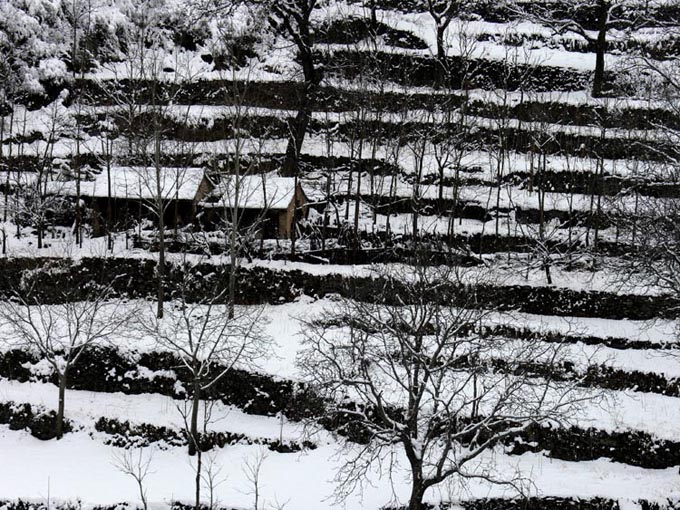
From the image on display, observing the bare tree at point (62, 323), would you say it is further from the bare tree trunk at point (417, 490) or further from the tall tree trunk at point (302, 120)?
the tall tree trunk at point (302, 120)

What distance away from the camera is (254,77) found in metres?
41.6

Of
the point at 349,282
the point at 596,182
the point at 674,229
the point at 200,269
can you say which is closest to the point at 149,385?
the point at 200,269

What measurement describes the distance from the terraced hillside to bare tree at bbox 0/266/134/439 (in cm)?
17

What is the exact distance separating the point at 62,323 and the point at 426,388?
1491cm

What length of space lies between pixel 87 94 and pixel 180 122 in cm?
638

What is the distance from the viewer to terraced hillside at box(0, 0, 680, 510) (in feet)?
58.8

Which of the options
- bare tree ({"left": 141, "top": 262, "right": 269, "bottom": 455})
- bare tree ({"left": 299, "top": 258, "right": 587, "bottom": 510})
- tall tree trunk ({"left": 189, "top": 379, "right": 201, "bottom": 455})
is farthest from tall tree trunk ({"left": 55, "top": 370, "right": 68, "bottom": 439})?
bare tree ({"left": 299, "top": 258, "right": 587, "bottom": 510})

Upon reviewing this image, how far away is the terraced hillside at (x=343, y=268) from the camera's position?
1792 cm

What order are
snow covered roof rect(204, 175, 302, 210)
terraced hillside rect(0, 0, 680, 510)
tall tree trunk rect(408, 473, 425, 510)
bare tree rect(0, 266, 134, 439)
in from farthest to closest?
snow covered roof rect(204, 175, 302, 210) → bare tree rect(0, 266, 134, 439) → terraced hillside rect(0, 0, 680, 510) → tall tree trunk rect(408, 473, 425, 510)

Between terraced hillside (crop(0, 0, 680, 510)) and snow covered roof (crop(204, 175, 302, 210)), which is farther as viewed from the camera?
snow covered roof (crop(204, 175, 302, 210))

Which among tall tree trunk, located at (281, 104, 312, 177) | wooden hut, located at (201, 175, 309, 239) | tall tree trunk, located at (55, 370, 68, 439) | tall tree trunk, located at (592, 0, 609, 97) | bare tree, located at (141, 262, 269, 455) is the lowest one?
tall tree trunk, located at (55, 370, 68, 439)

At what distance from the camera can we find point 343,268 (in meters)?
27.5

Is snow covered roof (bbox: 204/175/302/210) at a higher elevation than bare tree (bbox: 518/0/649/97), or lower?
lower

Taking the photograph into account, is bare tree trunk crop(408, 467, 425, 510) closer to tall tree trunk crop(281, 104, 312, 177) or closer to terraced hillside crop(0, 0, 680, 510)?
terraced hillside crop(0, 0, 680, 510)
